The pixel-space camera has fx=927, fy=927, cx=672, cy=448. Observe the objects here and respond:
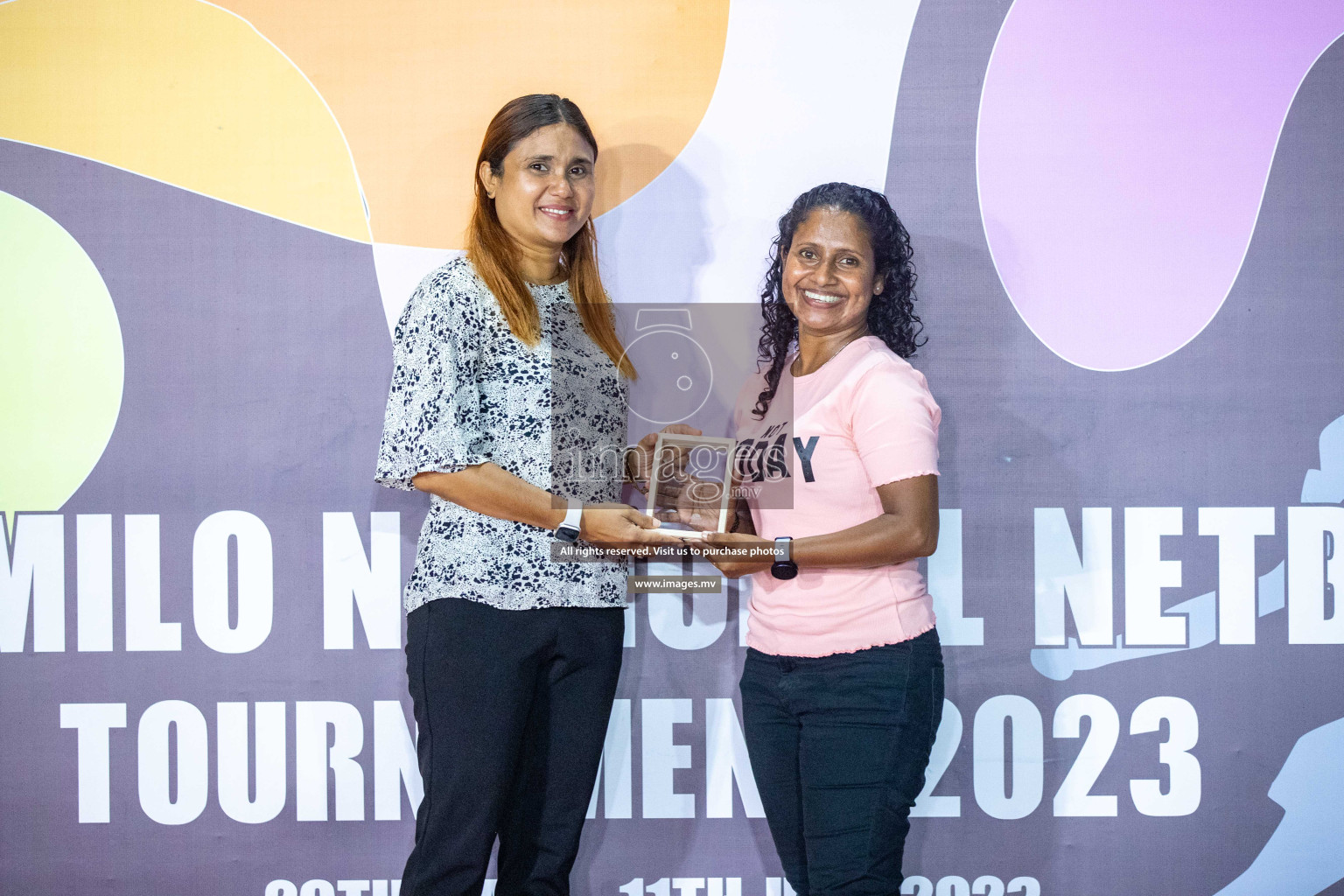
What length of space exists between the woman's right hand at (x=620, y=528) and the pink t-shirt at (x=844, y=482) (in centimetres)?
24

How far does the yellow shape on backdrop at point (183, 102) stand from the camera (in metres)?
2.41

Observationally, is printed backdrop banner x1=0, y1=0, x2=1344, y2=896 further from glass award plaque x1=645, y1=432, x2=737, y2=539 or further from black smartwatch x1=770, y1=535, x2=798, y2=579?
black smartwatch x1=770, y1=535, x2=798, y2=579

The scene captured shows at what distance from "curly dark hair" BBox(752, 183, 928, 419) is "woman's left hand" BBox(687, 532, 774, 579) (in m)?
0.34

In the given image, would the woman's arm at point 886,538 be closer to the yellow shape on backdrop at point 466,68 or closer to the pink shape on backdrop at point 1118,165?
the pink shape on backdrop at point 1118,165

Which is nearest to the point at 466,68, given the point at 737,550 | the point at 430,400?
the point at 430,400

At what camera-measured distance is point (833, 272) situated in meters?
1.93

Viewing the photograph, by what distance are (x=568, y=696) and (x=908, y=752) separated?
697 mm

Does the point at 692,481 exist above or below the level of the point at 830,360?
below

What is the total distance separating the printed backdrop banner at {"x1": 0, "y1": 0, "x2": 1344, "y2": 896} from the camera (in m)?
2.41

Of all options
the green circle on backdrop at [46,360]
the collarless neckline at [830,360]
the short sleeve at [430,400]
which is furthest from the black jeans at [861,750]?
the green circle on backdrop at [46,360]

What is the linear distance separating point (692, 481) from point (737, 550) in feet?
0.61

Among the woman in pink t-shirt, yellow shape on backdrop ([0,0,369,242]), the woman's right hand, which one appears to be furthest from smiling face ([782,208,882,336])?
yellow shape on backdrop ([0,0,369,242])

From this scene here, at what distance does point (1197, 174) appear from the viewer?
8.01 ft

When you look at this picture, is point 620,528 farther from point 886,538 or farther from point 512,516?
point 886,538
